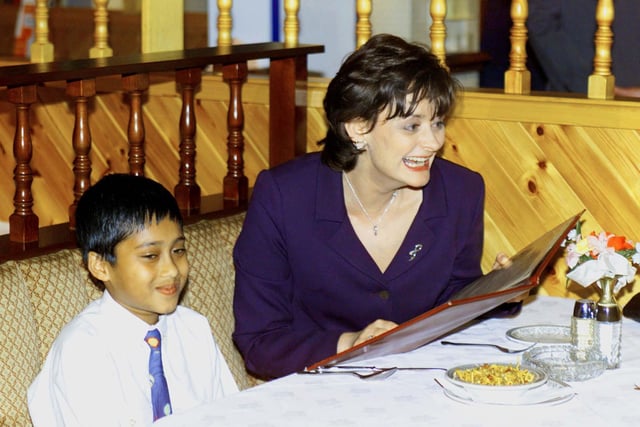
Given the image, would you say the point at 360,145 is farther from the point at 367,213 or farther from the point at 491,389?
the point at 491,389

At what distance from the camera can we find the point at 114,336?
2.23m

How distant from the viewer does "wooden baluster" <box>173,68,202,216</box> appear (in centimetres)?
304

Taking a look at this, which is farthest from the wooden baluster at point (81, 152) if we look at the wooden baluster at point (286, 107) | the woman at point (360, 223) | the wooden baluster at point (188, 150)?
the wooden baluster at point (286, 107)

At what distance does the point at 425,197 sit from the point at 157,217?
0.64 m

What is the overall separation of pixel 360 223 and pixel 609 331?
0.66 m

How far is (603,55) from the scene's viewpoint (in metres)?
3.02

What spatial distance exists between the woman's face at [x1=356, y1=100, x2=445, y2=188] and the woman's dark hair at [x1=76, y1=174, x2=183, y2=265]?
466 mm

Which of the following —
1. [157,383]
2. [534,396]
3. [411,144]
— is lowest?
[157,383]

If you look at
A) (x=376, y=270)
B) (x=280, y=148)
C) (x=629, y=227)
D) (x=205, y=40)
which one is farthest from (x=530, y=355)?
(x=205, y=40)

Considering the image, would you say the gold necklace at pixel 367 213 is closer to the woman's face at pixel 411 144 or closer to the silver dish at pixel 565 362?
the woman's face at pixel 411 144

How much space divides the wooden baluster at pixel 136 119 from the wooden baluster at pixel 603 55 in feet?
3.76

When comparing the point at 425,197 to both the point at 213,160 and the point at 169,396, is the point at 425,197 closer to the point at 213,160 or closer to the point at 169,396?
the point at 169,396

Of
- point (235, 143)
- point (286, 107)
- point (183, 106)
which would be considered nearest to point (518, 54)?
point (286, 107)

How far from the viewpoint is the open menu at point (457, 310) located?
1.96 metres
